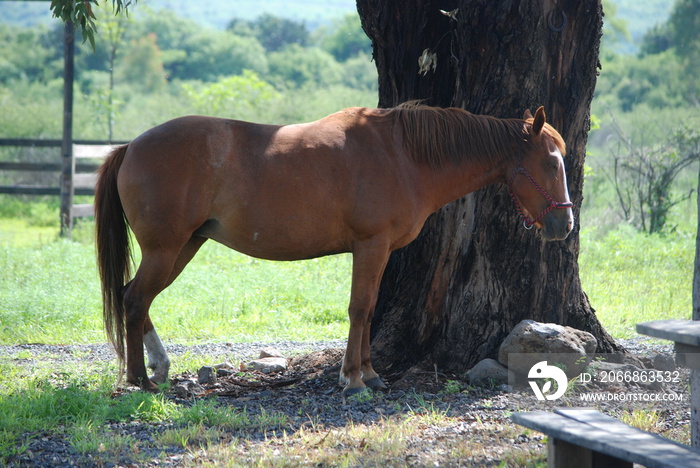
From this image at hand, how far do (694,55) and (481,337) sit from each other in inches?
1949

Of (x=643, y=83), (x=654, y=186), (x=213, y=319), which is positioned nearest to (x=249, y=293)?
(x=213, y=319)

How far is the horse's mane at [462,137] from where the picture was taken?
190 inches

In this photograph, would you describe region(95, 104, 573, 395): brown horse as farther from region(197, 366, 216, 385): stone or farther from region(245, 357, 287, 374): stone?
region(245, 357, 287, 374): stone

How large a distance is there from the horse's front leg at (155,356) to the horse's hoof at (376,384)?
149 centimetres

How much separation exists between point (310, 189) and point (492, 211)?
1.49 m

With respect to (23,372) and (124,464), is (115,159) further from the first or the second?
(124,464)

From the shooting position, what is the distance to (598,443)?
2.59 m

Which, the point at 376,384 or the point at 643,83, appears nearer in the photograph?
the point at 376,384

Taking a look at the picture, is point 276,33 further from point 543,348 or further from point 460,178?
point 543,348

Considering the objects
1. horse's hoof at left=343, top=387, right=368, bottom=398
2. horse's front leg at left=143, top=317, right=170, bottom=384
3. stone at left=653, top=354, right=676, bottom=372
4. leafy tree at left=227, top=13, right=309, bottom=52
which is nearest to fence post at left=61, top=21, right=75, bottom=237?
horse's front leg at left=143, top=317, right=170, bottom=384

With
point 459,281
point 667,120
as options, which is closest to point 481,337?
point 459,281

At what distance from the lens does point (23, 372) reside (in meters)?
5.22

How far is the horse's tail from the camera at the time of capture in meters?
4.86

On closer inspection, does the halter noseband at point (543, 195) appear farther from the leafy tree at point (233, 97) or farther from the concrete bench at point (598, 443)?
the leafy tree at point (233, 97)
